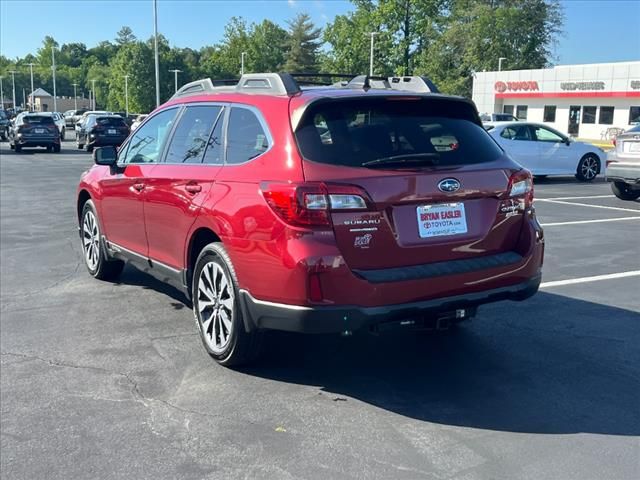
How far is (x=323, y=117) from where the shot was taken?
13.5 ft

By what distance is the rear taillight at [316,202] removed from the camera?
379 cm

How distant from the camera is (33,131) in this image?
30000mm

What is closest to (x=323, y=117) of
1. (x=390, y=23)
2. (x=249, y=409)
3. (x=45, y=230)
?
(x=249, y=409)

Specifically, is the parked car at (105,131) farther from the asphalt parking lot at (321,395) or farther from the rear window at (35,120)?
the asphalt parking lot at (321,395)

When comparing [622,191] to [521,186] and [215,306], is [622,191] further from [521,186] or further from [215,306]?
[215,306]

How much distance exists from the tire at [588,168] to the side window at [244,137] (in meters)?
15.3

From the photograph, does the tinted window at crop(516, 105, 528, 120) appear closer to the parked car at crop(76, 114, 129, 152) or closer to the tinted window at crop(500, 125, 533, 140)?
the parked car at crop(76, 114, 129, 152)

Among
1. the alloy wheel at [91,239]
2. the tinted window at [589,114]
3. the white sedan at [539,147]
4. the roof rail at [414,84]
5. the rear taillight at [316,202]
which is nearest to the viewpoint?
the rear taillight at [316,202]

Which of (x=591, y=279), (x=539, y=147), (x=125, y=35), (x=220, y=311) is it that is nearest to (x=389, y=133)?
(x=220, y=311)

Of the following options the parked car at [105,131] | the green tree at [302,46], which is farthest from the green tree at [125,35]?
the parked car at [105,131]

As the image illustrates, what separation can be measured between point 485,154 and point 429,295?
109 cm

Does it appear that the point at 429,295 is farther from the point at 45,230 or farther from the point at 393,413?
the point at 45,230

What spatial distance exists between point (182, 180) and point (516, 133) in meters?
14.0

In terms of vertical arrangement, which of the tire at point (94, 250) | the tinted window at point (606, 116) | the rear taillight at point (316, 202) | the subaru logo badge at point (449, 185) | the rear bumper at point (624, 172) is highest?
the tinted window at point (606, 116)
